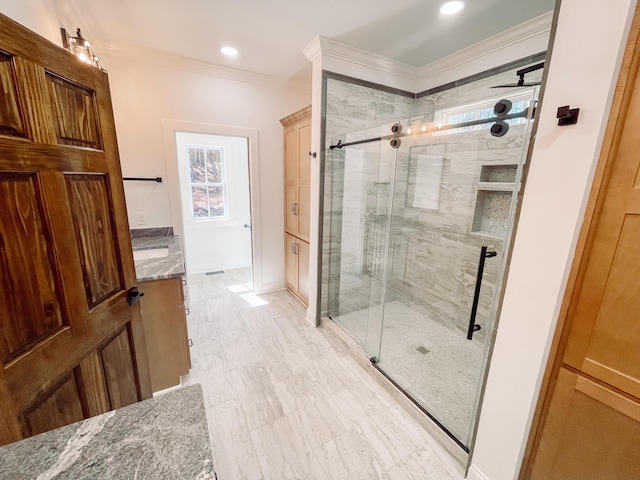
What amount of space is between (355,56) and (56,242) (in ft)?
8.37

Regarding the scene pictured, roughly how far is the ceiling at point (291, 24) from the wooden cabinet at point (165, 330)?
1988mm

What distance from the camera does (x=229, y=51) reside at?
2375 millimetres

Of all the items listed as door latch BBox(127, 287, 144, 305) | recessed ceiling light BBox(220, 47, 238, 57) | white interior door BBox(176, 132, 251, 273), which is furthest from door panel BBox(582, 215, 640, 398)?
white interior door BBox(176, 132, 251, 273)

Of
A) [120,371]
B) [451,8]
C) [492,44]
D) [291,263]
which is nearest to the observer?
[120,371]

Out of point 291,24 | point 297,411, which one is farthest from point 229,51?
point 297,411

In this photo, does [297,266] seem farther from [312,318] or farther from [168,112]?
[168,112]

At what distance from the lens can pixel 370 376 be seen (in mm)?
2025

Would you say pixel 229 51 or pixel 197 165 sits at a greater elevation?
pixel 229 51

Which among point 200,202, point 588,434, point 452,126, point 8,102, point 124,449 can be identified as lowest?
point 588,434

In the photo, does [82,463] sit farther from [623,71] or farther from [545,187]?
[623,71]

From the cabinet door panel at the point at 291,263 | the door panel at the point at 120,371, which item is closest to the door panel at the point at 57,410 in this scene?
the door panel at the point at 120,371

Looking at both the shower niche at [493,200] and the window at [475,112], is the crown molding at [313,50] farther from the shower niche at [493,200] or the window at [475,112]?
the shower niche at [493,200]

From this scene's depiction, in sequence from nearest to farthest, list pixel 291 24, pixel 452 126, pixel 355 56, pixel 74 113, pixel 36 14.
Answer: pixel 74 113
pixel 36 14
pixel 452 126
pixel 291 24
pixel 355 56

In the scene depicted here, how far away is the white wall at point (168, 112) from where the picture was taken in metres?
2.41
